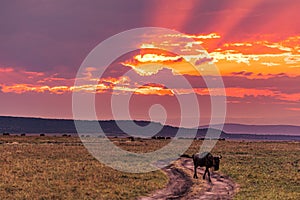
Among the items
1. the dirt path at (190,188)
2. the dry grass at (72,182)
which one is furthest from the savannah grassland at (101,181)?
the dirt path at (190,188)

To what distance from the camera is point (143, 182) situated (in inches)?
1254

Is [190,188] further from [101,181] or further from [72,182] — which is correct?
[72,182]

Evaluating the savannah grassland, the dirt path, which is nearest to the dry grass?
the savannah grassland

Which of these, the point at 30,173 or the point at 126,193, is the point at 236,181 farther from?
the point at 30,173

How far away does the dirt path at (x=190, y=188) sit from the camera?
26.4 meters

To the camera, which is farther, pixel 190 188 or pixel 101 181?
pixel 101 181

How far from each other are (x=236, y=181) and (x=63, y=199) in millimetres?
15287

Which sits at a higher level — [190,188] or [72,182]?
[72,182]

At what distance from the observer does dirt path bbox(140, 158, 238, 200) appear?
1041 inches

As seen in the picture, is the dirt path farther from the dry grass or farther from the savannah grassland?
the dry grass

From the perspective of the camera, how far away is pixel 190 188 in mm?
29422

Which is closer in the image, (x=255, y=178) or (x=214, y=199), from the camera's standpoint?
(x=214, y=199)

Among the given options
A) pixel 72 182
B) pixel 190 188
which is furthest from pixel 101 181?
pixel 190 188

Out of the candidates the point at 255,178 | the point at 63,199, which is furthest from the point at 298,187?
the point at 63,199
